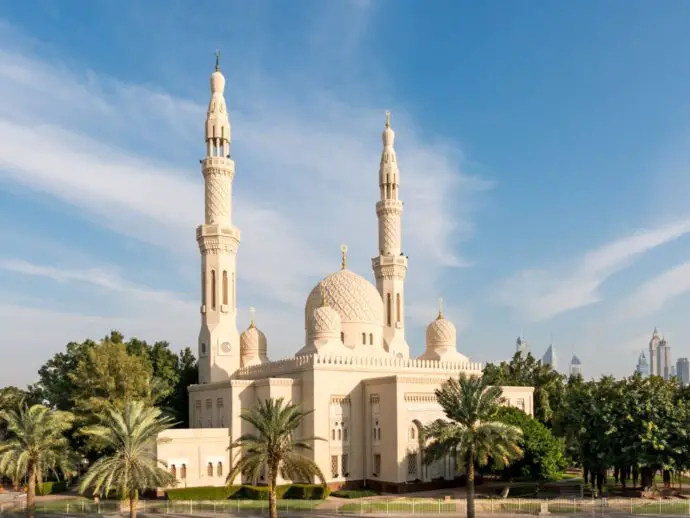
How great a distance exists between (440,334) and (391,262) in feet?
23.3

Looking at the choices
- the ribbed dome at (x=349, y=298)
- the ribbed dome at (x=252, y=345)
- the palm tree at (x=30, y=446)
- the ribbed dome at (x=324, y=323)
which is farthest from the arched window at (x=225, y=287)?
the palm tree at (x=30, y=446)

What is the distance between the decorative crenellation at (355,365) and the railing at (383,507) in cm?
792

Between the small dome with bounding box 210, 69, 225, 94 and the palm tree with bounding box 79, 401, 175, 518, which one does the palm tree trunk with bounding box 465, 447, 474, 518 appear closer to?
the palm tree with bounding box 79, 401, 175, 518

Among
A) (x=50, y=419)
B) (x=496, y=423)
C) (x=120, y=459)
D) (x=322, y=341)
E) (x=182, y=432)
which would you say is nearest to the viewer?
(x=120, y=459)

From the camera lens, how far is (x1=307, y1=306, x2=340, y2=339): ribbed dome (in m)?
45.6

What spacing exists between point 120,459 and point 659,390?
1011 inches

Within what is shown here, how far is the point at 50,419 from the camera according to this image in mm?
34719

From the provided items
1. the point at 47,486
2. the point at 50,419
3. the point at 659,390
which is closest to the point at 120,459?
the point at 50,419

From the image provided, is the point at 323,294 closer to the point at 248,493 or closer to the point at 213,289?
the point at 213,289

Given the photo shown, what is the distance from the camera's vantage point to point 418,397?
1631 inches

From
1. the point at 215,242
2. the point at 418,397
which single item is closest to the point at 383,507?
the point at 418,397

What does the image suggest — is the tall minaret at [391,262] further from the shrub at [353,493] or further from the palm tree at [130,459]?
the palm tree at [130,459]

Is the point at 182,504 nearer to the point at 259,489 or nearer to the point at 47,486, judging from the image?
the point at 259,489

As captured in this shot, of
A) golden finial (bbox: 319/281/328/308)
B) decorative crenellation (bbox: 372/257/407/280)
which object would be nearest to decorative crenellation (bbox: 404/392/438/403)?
golden finial (bbox: 319/281/328/308)
